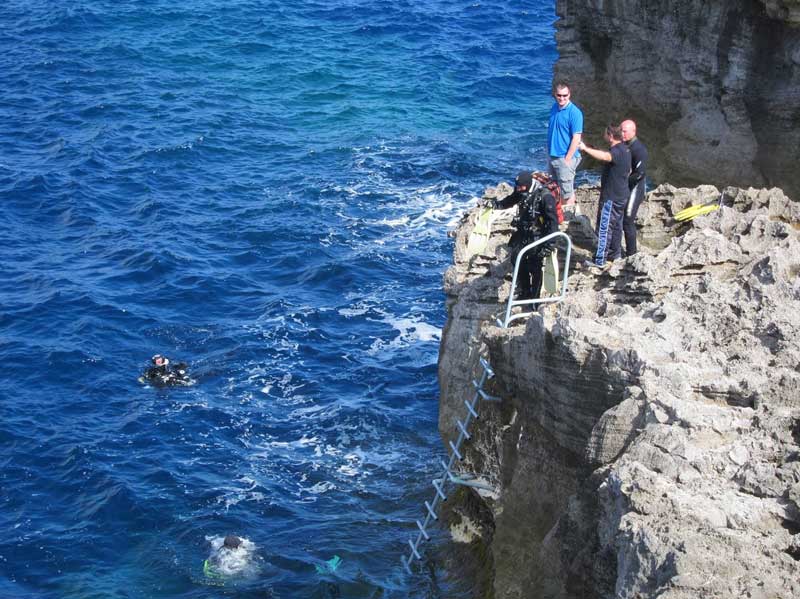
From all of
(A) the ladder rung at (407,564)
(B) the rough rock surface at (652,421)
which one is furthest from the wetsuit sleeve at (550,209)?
(A) the ladder rung at (407,564)

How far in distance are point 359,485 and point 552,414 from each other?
9395 millimetres

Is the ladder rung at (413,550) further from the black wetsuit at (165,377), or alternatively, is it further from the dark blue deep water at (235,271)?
the black wetsuit at (165,377)

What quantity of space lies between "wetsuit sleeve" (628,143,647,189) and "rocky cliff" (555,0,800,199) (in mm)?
8682

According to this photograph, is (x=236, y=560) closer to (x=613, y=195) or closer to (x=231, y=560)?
(x=231, y=560)

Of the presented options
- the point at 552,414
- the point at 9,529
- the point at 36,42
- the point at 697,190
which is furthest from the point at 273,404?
the point at 36,42

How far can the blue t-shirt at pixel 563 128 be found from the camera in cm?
1834

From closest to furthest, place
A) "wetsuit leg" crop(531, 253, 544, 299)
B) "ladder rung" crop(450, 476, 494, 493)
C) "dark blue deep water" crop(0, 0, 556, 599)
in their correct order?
"ladder rung" crop(450, 476, 494, 493)
"wetsuit leg" crop(531, 253, 544, 299)
"dark blue deep water" crop(0, 0, 556, 599)

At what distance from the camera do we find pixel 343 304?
102ft

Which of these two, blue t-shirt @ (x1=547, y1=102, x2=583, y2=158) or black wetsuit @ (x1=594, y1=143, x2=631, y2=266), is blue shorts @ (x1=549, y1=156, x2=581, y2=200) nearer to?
blue t-shirt @ (x1=547, y1=102, x2=583, y2=158)

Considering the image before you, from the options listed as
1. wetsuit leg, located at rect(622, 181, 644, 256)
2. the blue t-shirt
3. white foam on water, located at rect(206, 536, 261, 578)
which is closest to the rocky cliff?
the blue t-shirt

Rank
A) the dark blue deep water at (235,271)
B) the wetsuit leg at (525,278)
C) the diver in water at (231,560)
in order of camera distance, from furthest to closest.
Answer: the dark blue deep water at (235,271), the diver in water at (231,560), the wetsuit leg at (525,278)

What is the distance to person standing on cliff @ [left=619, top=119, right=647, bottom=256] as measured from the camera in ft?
55.4

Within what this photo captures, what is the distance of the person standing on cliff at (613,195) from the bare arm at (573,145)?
145 cm

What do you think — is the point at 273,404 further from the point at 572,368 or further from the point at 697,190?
the point at 572,368
